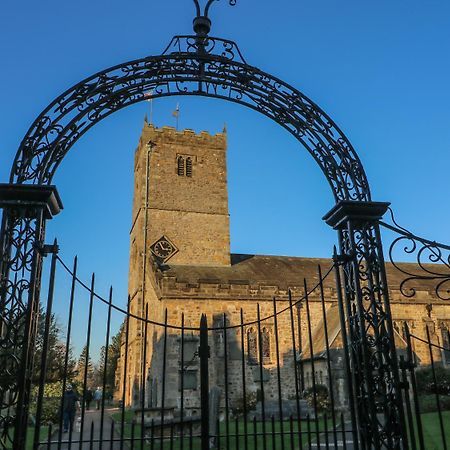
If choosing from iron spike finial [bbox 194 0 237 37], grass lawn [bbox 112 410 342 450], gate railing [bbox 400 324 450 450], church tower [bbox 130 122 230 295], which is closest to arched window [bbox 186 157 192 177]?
church tower [bbox 130 122 230 295]

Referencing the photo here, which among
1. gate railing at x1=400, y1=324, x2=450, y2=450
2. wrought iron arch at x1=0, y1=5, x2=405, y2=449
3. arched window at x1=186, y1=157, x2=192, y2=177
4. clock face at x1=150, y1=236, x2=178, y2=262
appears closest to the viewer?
wrought iron arch at x1=0, y1=5, x2=405, y2=449

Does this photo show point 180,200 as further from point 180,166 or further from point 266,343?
point 266,343

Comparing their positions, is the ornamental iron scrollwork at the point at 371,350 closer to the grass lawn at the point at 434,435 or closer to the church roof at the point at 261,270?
the grass lawn at the point at 434,435

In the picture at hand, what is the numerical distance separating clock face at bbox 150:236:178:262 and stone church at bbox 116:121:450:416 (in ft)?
0.22

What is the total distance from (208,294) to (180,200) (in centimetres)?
1067

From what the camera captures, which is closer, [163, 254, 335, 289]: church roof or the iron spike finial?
the iron spike finial

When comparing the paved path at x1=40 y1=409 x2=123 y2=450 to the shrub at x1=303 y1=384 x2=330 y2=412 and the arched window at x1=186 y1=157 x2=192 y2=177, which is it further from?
the arched window at x1=186 y1=157 x2=192 y2=177

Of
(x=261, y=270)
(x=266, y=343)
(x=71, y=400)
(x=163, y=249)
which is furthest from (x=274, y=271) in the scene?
(x=71, y=400)

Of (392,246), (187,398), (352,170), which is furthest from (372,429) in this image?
(187,398)

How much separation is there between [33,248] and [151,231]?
25058 millimetres

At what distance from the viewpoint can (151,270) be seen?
26438 mm

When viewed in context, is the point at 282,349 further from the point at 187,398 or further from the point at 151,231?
the point at 151,231

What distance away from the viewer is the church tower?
2950 centimetres

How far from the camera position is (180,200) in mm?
31312
